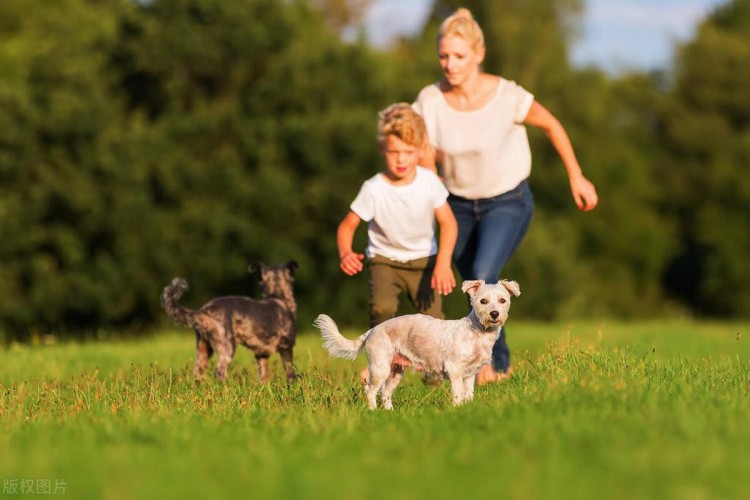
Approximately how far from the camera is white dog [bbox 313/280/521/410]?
748 centimetres

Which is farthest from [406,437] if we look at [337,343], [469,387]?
[337,343]

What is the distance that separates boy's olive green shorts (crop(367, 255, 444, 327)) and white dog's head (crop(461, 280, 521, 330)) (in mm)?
1709

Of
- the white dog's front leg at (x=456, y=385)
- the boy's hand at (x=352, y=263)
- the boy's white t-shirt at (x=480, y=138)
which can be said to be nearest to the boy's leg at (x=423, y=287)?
the boy's hand at (x=352, y=263)

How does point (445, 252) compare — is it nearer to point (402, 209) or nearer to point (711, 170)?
point (402, 209)

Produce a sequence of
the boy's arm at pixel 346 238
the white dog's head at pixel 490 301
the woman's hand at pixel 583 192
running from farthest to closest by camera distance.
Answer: the woman's hand at pixel 583 192
the boy's arm at pixel 346 238
the white dog's head at pixel 490 301

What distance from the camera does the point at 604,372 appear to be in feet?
25.9

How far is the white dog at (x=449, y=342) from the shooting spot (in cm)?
748

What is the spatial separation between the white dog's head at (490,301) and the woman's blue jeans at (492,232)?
174 centimetres

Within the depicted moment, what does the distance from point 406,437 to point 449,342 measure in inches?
63.3

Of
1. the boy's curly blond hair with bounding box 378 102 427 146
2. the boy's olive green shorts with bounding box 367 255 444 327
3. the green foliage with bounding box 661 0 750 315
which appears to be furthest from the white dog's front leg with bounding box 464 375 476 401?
the green foliage with bounding box 661 0 750 315

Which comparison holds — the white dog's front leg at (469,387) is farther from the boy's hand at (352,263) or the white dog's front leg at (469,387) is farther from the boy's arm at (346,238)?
the boy's arm at (346,238)

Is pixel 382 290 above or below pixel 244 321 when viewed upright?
above

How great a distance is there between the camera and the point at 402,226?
932 cm

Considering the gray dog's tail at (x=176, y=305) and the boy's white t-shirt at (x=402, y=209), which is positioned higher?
the boy's white t-shirt at (x=402, y=209)
